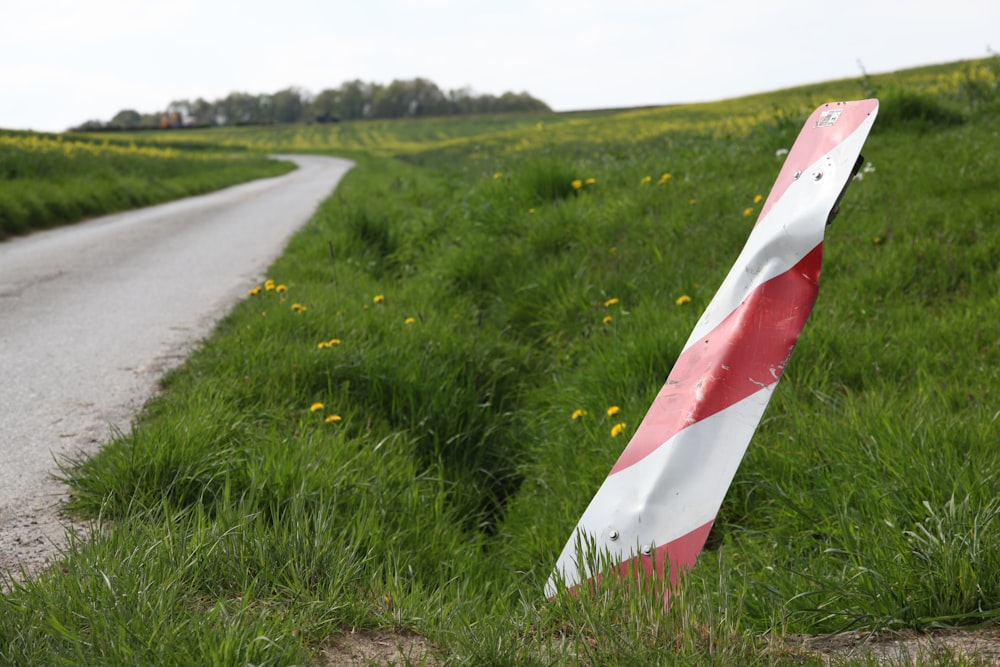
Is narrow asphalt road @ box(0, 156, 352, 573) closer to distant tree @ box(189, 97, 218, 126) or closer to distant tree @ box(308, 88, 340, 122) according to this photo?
distant tree @ box(308, 88, 340, 122)

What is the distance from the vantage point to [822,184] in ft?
6.43

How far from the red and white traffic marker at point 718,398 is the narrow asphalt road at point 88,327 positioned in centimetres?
151

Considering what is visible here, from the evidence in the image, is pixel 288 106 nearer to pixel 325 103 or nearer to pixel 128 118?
pixel 325 103

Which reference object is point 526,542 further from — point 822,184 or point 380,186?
point 380,186

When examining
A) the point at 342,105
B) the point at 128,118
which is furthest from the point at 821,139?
the point at 342,105

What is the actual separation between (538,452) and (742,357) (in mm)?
1743

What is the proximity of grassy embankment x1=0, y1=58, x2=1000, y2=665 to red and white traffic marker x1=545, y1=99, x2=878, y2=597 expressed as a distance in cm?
13

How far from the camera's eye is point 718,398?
6.18 ft

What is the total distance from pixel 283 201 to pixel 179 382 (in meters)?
11.5

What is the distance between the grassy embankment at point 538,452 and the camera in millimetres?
1668

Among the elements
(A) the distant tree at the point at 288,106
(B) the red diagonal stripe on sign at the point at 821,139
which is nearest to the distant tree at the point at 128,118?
(A) the distant tree at the point at 288,106

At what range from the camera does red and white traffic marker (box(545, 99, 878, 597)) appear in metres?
1.82

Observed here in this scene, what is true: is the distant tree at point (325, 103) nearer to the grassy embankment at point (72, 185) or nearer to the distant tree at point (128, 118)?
the distant tree at point (128, 118)

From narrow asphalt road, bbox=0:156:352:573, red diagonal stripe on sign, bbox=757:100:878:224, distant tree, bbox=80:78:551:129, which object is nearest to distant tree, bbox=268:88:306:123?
distant tree, bbox=80:78:551:129
